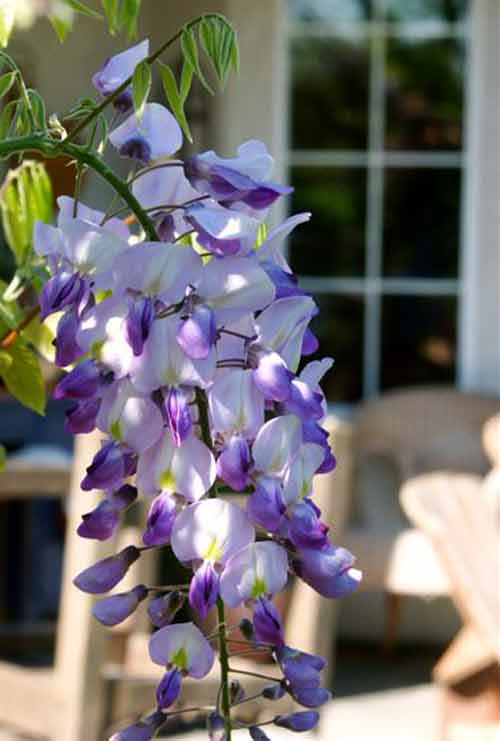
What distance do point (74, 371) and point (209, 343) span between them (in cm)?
5

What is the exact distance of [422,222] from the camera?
5.87 metres

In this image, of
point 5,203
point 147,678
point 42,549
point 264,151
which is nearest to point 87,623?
point 147,678

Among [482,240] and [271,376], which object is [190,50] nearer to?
[271,376]

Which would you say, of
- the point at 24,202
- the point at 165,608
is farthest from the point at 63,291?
the point at 24,202

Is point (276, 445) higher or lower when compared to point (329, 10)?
higher

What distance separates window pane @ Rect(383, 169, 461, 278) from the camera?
5.86 m

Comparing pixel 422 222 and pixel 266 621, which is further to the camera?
pixel 422 222

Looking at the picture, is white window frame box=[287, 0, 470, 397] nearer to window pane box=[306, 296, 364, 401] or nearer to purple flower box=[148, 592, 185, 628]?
window pane box=[306, 296, 364, 401]

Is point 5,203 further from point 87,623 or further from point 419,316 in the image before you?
point 419,316

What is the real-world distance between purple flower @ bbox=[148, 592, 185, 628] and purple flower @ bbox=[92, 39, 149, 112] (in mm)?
198

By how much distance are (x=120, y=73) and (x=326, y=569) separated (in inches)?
8.8

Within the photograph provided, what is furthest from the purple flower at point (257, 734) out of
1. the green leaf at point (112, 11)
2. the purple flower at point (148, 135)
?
the green leaf at point (112, 11)

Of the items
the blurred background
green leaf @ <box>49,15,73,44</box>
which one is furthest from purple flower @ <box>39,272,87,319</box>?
the blurred background

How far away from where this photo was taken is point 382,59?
5.78 m
